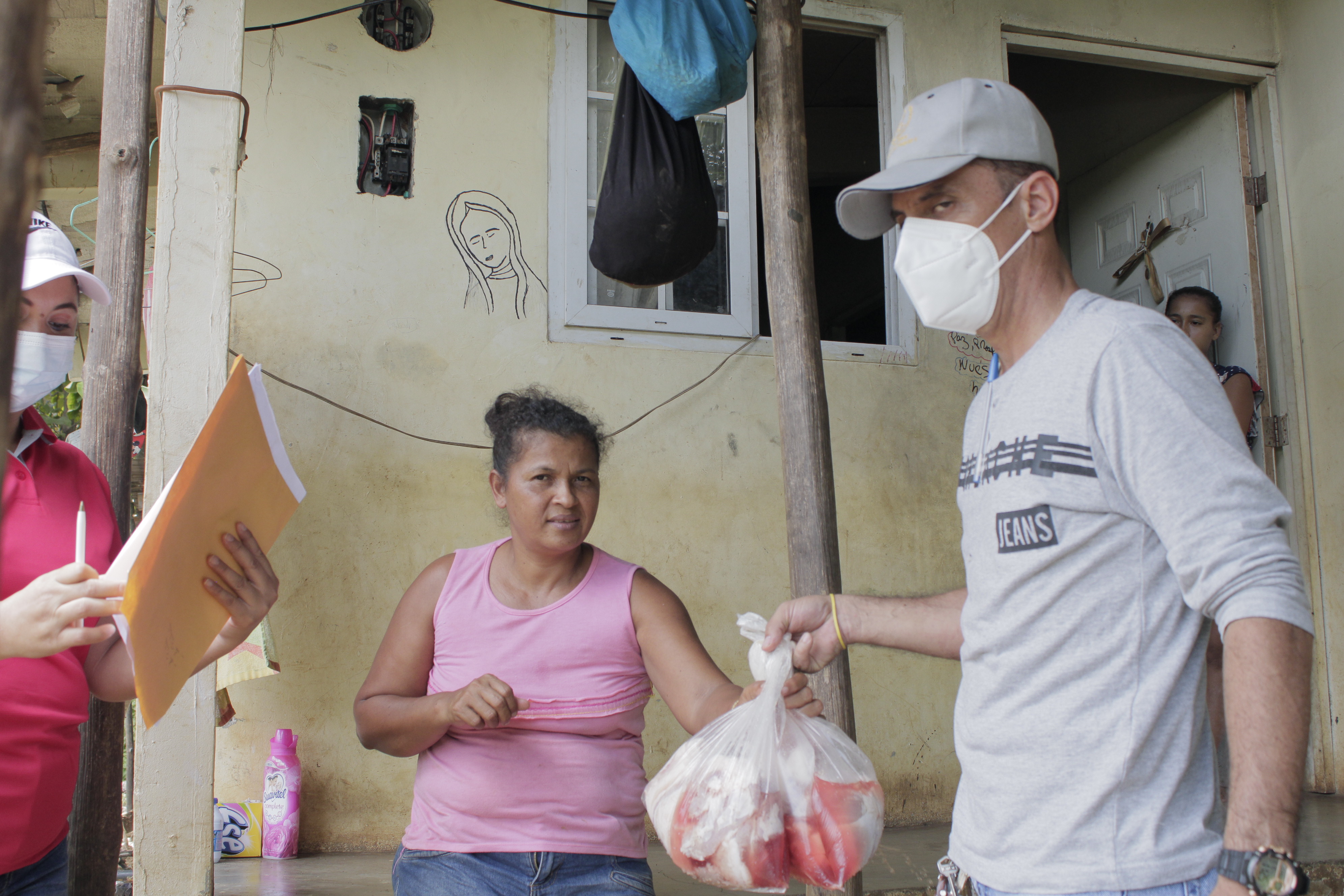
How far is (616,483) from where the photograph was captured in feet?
13.3

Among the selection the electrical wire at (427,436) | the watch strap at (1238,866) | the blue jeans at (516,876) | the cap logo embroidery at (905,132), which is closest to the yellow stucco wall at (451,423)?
the electrical wire at (427,436)

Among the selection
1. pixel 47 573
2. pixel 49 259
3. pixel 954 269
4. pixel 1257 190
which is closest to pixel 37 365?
pixel 49 259

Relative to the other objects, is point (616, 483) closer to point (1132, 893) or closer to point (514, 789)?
point (514, 789)

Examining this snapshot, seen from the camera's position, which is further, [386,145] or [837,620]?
[386,145]

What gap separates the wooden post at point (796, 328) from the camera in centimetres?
232

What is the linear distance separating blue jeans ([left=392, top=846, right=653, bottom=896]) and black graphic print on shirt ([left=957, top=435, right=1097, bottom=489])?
3.80ft

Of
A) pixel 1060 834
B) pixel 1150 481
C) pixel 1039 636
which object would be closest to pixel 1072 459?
pixel 1150 481

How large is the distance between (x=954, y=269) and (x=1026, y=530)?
1.39ft

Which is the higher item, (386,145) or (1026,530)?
(386,145)

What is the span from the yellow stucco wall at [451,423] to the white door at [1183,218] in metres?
1.56

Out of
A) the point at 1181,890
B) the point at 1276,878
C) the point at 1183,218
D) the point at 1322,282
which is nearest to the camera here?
the point at 1276,878

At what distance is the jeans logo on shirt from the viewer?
3.97 feet

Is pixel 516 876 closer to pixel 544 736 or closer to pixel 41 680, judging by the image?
pixel 544 736

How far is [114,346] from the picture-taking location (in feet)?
8.07
